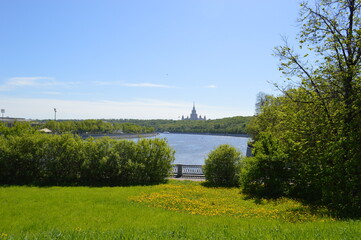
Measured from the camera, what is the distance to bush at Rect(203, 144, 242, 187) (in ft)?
67.6

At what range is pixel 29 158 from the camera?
2039 cm

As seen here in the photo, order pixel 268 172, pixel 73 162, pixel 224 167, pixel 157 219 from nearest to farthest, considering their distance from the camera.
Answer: pixel 157 219
pixel 268 172
pixel 224 167
pixel 73 162

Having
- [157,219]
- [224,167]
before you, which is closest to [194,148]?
[224,167]

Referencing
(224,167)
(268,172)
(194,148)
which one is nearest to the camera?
(268,172)

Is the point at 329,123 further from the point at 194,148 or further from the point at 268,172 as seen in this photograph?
the point at 194,148

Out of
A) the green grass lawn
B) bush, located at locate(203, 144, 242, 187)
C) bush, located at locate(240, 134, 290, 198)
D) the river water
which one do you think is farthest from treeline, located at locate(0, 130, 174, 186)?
bush, located at locate(240, 134, 290, 198)

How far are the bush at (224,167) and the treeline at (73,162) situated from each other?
4.14 m

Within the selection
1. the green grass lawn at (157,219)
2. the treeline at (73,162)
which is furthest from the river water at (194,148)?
the green grass lawn at (157,219)

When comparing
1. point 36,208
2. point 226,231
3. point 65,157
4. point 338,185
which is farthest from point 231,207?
point 65,157

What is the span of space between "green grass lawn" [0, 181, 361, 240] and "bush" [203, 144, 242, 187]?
6.65m

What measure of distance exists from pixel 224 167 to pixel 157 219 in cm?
1231

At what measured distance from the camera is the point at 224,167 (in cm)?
2067

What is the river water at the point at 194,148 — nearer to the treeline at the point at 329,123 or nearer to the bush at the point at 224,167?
the bush at the point at 224,167

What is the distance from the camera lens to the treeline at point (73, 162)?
20422mm
